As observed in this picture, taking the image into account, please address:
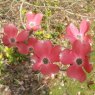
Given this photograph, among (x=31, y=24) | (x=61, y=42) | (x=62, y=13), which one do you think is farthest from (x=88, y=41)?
(x=62, y=13)

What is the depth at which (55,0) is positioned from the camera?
8.17 feet

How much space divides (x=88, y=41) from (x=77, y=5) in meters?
1.68

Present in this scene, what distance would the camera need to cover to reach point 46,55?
97cm

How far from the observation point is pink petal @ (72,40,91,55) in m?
0.88

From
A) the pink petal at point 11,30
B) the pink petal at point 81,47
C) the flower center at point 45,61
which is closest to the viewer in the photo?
the pink petal at point 81,47

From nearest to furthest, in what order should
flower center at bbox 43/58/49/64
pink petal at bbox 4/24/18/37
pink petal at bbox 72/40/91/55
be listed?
pink petal at bbox 72/40/91/55
flower center at bbox 43/58/49/64
pink petal at bbox 4/24/18/37

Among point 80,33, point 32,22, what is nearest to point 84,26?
point 80,33

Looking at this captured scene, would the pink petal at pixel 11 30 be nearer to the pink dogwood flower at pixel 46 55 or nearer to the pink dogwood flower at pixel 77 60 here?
the pink dogwood flower at pixel 46 55

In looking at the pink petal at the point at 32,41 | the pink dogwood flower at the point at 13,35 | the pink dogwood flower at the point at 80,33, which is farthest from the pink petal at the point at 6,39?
the pink dogwood flower at the point at 80,33

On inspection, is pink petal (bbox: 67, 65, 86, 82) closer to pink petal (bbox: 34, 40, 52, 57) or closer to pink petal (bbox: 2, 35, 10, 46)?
pink petal (bbox: 34, 40, 52, 57)

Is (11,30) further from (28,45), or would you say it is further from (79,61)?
(79,61)

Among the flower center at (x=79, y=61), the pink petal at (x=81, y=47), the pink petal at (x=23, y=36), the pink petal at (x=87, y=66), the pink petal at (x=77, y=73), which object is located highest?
the pink petal at (x=23, y=36)

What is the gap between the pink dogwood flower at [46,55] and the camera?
96 cm

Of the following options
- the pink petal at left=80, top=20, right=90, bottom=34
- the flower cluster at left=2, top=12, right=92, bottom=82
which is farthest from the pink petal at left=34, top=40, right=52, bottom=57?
the pink petal at left=80, top=20, right=90, bottom=34
